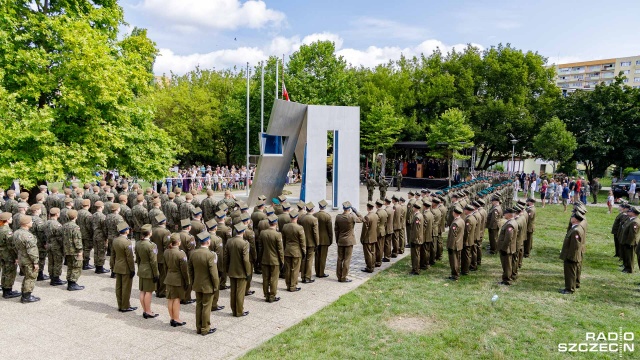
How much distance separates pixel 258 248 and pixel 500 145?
31.9 meters

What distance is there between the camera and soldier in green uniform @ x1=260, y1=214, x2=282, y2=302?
28.7 ft

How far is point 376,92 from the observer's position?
38.6m

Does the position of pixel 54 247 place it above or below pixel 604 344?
above

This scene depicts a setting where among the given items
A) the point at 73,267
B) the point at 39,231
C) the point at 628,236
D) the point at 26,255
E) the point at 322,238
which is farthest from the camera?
the point at 628,236

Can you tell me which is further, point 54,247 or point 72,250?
point 54,247

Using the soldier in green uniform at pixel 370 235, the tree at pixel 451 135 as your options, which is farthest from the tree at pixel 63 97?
the tree at pixel 451 135

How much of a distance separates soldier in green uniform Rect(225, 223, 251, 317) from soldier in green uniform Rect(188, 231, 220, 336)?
0.63 m

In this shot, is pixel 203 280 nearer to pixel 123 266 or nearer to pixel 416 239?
pixel 123 266

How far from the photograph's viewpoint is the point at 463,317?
8258 mm

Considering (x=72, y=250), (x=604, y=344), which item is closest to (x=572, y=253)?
(x=604, y=344)

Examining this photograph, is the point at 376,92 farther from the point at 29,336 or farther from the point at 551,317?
the point at 29,336

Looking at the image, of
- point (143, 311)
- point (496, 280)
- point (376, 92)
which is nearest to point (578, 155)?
point (376, 92)

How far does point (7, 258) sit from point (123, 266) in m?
2.76

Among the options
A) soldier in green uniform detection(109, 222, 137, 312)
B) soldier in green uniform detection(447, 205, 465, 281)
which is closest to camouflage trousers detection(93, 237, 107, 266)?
soldier in green uniform detection(109, 222, 137, 312)
